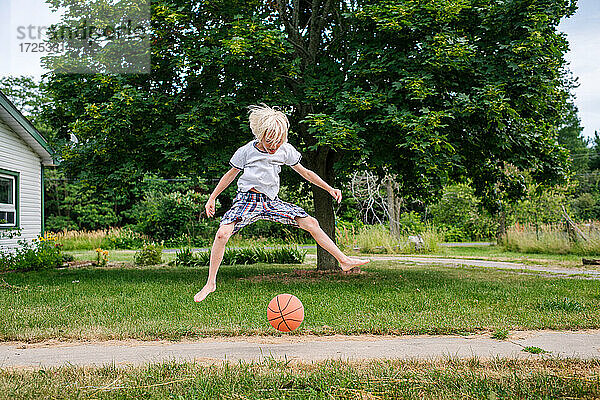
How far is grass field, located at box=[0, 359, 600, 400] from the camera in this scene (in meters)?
3.93

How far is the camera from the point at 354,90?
31.7 ft

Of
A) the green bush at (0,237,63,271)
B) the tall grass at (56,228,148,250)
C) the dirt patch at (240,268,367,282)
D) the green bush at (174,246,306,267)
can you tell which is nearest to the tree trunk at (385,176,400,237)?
the green bush at (174,246,306,267)

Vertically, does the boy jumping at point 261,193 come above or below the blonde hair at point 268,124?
below

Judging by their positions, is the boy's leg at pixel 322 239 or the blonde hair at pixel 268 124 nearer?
the blonde hair at pixel 268 124

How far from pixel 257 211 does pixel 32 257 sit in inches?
508

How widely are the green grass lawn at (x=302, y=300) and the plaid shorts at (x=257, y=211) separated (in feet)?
7.93

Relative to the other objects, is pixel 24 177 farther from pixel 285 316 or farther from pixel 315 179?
pixel 315 179

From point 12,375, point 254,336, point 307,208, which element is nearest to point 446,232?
point 307,208

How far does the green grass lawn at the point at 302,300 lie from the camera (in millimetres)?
6426

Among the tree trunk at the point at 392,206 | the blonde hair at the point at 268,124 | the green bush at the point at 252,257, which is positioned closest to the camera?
the blonde hair at the point at 268,124

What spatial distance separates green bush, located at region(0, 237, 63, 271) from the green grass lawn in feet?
7.47

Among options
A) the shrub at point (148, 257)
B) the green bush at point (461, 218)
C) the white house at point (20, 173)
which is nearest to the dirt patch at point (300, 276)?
the shrub at point (148, 257)

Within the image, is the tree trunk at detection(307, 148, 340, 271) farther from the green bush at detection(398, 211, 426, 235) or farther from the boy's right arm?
the green bush at detection(398, 211, 426, 235)

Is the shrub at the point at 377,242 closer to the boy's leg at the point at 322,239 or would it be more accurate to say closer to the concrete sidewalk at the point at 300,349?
the concrete sidewalk at the point at 300,349
